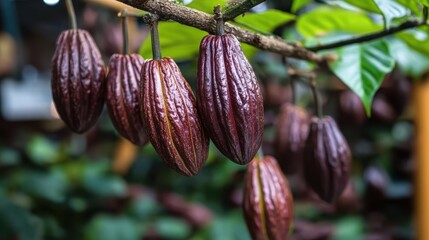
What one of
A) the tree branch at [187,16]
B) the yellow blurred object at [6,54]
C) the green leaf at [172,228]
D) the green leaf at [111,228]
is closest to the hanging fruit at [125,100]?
the tree branch at [187,16]

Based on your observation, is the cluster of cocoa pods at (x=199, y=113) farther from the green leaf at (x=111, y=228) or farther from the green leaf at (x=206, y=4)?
the green leaf at (x=111, y=228)

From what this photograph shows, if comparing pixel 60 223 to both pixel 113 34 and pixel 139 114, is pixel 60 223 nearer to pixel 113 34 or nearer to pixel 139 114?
pixel 113 34

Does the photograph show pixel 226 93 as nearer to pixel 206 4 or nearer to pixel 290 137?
pixel 206 4

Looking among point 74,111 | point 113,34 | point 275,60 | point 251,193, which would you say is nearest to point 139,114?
point 74,111

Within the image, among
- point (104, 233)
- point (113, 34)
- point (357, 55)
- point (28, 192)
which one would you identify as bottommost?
point (104, 233)

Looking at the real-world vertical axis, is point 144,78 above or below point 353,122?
above

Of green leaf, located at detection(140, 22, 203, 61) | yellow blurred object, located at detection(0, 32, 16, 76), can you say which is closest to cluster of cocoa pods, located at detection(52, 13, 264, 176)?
green leaf, located at detection(140, 22, 203, 61)

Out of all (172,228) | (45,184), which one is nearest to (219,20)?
(45,184)
